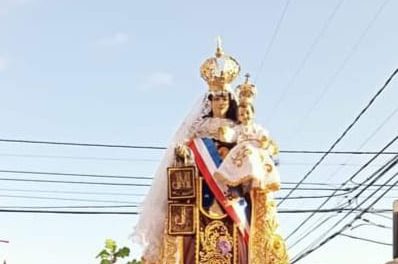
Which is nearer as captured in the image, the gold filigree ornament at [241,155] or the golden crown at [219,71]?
the gold filigree ornament at [241,155]

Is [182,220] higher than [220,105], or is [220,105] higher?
[220,105]

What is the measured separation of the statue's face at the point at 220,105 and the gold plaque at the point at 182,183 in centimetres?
35

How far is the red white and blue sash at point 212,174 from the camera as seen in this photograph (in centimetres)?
418

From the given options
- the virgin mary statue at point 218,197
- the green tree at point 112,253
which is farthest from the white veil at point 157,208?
the green tree at point 112,253

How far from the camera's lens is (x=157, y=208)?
432cm

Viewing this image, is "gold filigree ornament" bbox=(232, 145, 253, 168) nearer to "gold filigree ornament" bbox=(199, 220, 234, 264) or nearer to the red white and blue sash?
the red white and blue sash

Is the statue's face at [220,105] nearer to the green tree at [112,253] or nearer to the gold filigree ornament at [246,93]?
the gold filigree ornament at [246,93]

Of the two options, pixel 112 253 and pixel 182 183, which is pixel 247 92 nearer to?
pixel 182 183

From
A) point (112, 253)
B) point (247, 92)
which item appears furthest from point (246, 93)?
point (112, 253)

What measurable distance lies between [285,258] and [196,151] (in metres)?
0.68

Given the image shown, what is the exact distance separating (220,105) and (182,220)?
0.63 metres

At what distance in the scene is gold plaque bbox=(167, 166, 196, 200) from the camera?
13.7 ft

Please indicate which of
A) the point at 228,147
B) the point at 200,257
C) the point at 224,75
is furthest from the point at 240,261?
the point at 224,75

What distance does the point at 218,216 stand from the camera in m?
4.18
